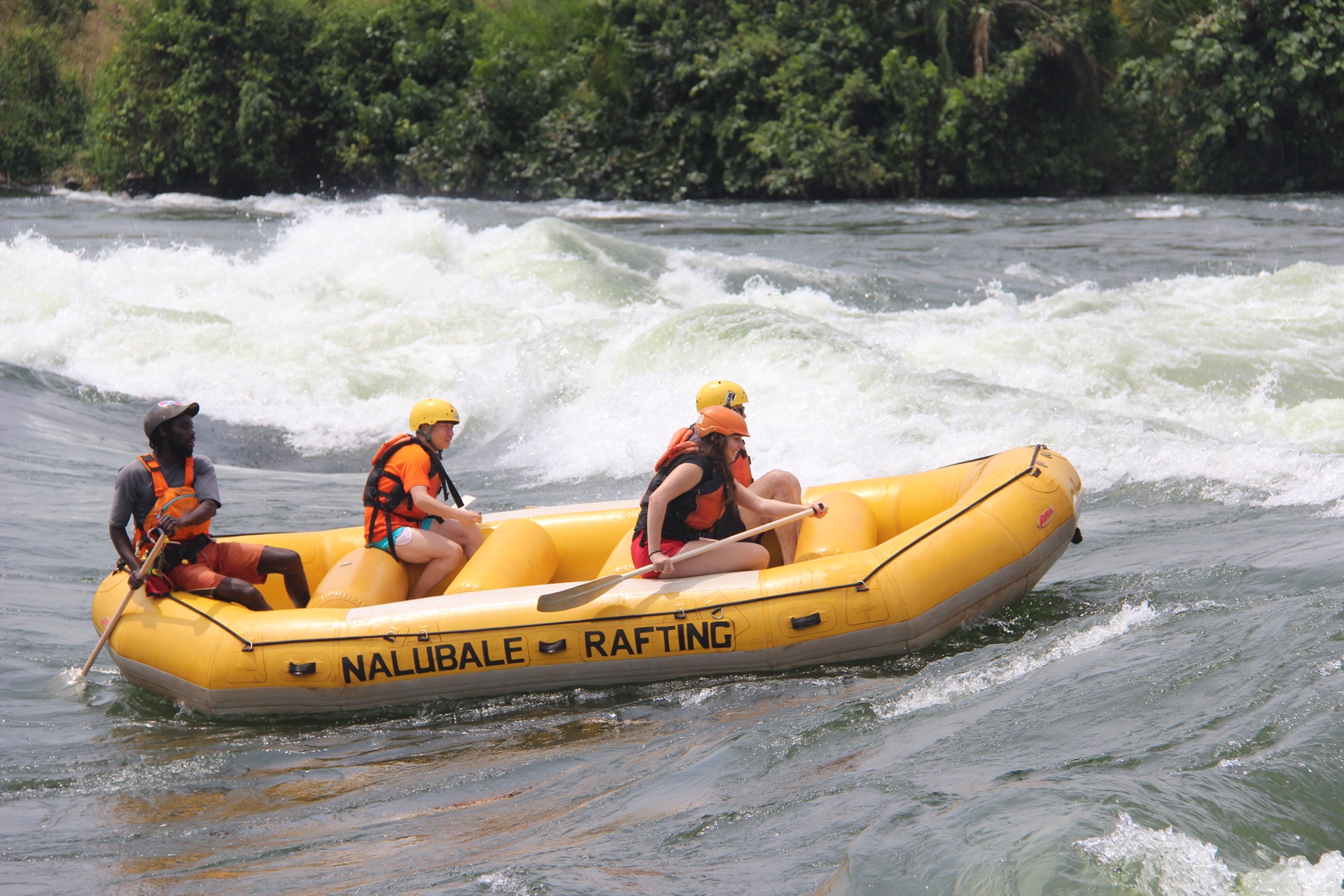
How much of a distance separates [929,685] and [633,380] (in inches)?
244

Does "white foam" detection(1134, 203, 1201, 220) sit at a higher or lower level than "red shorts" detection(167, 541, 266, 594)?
higher

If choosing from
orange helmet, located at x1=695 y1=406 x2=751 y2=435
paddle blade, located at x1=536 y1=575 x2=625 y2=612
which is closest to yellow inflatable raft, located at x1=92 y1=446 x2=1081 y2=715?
paddle blade, located at x1=536 y1=575 x2=625 y2=612

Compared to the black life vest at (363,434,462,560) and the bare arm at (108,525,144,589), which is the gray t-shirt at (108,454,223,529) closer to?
the bare arm at (108,525,144,589)

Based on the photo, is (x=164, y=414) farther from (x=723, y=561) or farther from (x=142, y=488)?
(x=723, y=561)

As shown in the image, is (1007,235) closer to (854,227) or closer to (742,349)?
(854,227)

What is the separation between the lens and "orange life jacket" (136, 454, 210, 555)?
17.8 feet

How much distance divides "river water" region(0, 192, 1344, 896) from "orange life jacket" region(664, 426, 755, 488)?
0.98 m

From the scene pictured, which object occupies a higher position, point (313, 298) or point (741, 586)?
point (313, 298)

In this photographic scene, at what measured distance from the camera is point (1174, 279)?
13.9m

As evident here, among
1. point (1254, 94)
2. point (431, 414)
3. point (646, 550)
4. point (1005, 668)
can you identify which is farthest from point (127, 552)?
point (1254, 94)

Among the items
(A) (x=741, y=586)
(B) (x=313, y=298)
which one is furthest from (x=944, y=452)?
(B) (x=313, y=298)

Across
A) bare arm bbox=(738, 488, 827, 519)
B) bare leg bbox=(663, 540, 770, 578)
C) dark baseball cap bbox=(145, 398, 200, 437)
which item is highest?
dark baseball cap bbox=(145, 398, 200, 437)

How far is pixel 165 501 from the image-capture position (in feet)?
17.8

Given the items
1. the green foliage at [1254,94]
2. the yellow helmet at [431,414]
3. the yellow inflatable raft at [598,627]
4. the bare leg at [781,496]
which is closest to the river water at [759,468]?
the yellow inflatable raft at [598,627]
